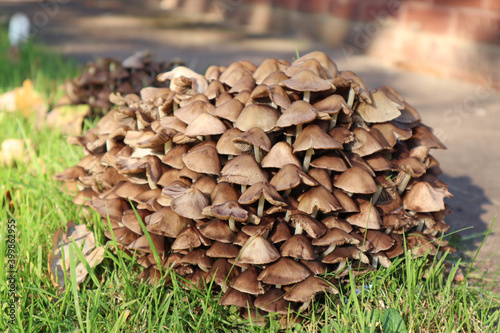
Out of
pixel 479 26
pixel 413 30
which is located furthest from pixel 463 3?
pixel 413 30

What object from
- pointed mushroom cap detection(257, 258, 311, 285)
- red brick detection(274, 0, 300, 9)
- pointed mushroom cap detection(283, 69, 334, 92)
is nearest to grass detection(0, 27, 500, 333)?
pointed mushroom cap detection(257, 258, 311, 285)

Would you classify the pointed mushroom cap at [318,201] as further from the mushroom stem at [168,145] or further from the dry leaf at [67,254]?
the dry leaf at [67,254]

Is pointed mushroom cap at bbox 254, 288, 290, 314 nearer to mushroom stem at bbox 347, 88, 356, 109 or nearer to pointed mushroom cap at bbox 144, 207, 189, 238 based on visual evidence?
pointed mushroom cap at bbox 144, 207, 189, 238

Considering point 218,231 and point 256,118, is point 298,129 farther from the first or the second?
point 218,231

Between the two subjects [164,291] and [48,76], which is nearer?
[164,291]

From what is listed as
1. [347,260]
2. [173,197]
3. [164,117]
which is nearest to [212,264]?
[173,197]

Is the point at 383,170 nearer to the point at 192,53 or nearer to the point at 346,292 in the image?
the point at 346,292
